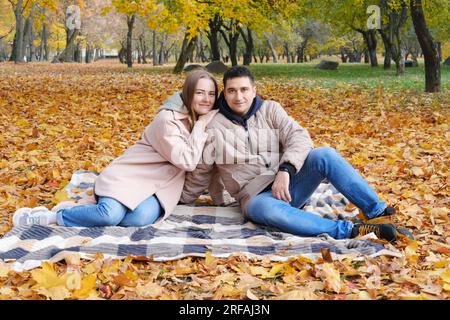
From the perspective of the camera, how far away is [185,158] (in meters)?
4.24

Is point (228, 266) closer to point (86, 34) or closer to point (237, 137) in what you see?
point (237, 137)

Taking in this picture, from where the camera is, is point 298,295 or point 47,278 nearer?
point 298,295

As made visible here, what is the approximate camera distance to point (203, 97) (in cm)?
432

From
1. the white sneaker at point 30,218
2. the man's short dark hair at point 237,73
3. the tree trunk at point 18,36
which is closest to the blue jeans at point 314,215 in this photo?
the man's short dark hair at point 237,73

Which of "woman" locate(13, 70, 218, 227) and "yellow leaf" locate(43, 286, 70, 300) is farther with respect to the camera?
"woman" locate(13, 70, 218, 227)

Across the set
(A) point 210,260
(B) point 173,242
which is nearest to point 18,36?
(B) point 173,242

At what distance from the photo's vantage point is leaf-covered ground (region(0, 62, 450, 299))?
3131 millimetres

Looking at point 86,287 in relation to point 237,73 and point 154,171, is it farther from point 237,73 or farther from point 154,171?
point 237,73

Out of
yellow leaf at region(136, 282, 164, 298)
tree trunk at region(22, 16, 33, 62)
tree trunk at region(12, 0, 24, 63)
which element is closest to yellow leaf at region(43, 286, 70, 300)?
yellow leaf at region(136, 282, 164, 298)

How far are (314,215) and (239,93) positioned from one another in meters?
1.09

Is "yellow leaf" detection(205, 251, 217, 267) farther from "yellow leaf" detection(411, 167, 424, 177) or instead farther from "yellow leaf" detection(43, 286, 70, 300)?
"yellow leaf" detection(411, 167, 424, 177)

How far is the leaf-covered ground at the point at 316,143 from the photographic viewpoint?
3131mm

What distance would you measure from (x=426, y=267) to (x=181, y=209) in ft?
7.05
